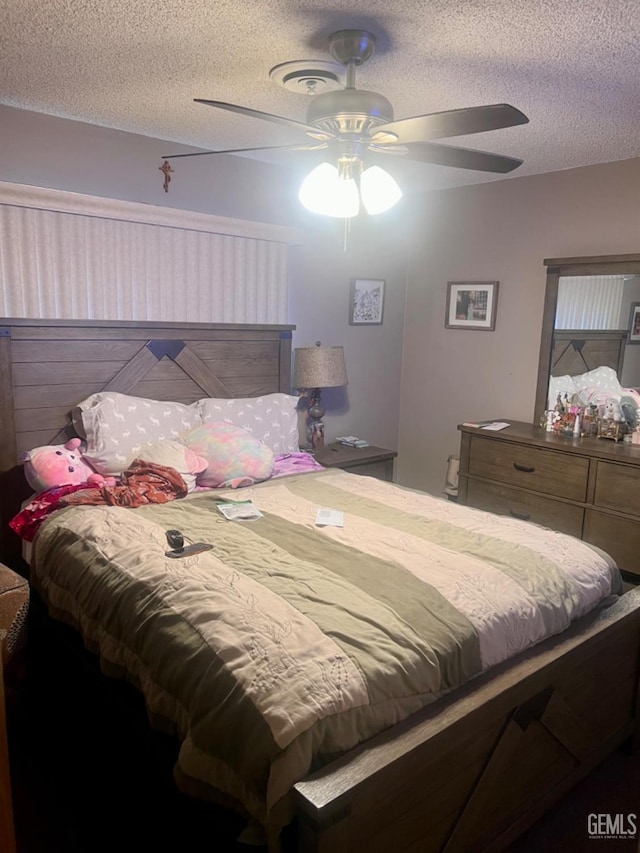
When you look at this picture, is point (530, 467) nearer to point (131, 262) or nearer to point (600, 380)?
point (600, 380)

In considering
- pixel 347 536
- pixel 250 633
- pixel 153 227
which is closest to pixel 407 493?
pixel 347 536

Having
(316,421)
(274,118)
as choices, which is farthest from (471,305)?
(274,118)

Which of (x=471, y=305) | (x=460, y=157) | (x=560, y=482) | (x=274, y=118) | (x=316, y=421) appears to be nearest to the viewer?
(x=274, y=118)

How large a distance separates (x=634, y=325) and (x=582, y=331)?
11.5 inches

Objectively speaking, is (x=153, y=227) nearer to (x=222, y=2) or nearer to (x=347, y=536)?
(x=222, y=2)

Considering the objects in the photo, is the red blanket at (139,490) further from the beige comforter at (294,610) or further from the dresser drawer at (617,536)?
the dresser drawer at (617,536)

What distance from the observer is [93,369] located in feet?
10.2

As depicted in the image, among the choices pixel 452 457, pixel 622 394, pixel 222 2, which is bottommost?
pixel 452 457

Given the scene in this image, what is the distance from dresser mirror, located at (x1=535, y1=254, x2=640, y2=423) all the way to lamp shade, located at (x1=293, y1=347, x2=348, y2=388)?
128 centimetres

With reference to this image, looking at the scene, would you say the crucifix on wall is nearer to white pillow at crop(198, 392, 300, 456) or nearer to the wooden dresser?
white pillow at crop(198, 392, 300, 456)

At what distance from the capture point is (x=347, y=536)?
2.21 meters

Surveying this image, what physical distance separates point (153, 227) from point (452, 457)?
240cm

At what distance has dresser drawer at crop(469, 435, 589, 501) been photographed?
3289mm

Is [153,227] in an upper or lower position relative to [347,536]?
upper
